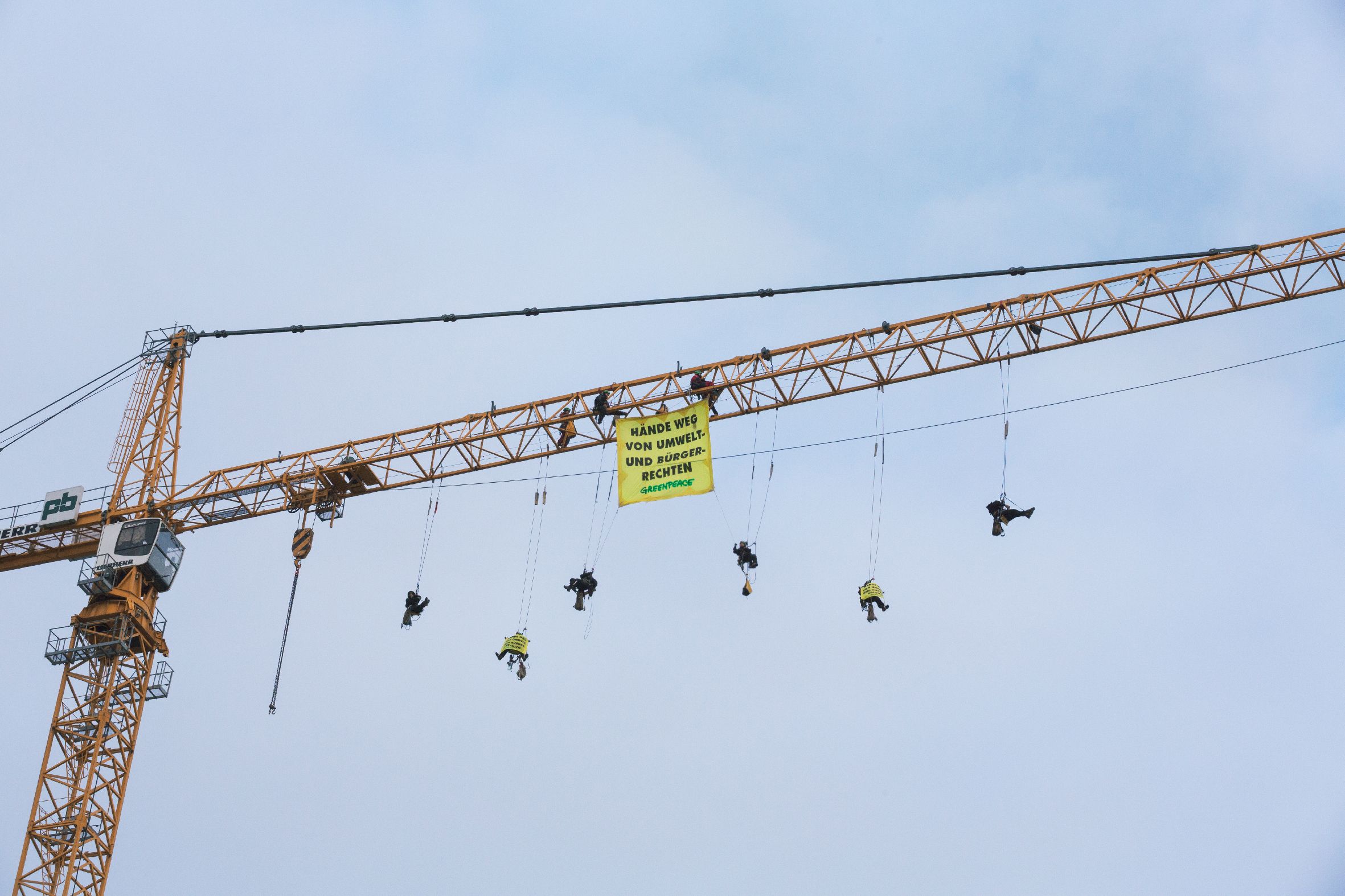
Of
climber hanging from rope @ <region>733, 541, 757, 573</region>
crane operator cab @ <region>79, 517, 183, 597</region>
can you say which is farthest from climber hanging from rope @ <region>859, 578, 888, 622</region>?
crane operator cab @ <region>79, 517, 183, 597</region>

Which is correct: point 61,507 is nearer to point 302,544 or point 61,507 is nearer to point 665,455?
point 302,544

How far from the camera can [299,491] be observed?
57156 mm

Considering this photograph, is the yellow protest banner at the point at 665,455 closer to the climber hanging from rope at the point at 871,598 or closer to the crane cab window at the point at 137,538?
the climber hanging from rope at the point at 871,598

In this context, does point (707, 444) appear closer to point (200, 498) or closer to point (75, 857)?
point (200, 498)

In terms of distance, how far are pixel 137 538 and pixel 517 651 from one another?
15.5 m

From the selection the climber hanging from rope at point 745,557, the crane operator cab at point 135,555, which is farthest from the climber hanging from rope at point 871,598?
the crane operator cab at point 135,555

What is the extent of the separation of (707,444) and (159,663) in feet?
68.9

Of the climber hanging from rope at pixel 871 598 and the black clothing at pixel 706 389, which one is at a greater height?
the black clothing at pixel 706 389

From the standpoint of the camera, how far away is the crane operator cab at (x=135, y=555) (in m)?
56.0

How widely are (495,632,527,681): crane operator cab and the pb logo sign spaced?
18.0 meters

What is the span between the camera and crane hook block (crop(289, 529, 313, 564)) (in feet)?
187

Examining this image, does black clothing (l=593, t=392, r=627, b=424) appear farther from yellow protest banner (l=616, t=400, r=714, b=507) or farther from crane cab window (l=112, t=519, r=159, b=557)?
crane cab window (l=112, t=519, r=159, b=557)

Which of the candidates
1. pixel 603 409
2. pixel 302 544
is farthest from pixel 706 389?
pixel 302 544

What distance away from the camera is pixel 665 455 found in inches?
1950
